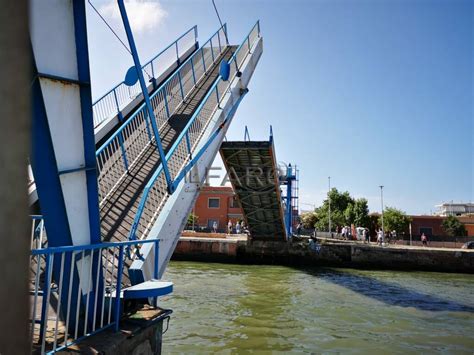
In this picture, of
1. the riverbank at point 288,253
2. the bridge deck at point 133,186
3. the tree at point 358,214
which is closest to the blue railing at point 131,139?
the bridge deck at point 133,186

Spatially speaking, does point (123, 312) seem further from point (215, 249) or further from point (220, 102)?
point (215, 249)

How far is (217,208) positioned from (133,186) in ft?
115

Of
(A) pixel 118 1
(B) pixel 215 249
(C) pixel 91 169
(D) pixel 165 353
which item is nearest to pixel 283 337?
(D) pixel 165 353

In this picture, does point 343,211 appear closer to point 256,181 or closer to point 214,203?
point 214,203

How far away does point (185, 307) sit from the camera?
8.21 m

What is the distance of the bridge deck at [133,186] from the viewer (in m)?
5.96

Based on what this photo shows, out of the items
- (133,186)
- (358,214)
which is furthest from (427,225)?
(133,186)

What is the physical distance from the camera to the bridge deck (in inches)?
235

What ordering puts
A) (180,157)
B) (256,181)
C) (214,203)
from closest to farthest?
(180,157)
(256,181)
(214,203)

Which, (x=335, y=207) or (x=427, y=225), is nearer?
(x=427, y=225)

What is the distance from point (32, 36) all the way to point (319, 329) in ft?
22.2

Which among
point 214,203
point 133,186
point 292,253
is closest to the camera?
point 133,186

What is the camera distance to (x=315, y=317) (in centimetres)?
779

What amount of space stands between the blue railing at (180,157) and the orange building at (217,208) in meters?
27.8
